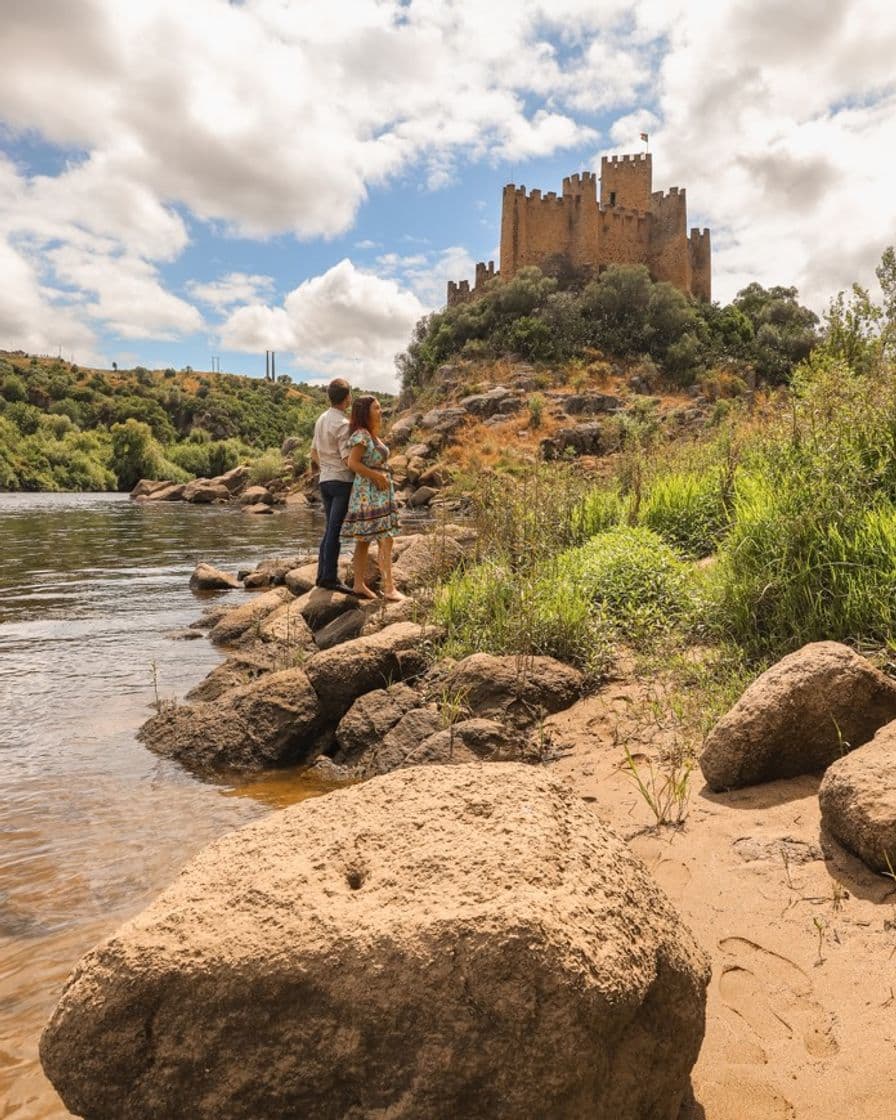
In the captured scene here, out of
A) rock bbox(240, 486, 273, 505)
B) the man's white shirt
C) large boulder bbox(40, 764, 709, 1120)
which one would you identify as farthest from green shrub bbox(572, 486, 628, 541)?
rock bbox(240, 486, 273, 505)

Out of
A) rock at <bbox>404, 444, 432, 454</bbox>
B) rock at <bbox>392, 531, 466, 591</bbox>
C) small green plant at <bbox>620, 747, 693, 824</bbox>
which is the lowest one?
small green plant at <bbox>620, 747, 693, 824</bbox>

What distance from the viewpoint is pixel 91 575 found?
13.7 meters

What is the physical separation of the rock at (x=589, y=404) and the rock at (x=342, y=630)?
110 ft

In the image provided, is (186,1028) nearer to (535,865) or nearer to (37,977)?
(535,865)

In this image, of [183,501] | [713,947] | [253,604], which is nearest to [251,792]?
[713,947]

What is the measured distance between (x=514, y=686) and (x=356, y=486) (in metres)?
3.62

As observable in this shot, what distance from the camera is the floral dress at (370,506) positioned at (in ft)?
25.8

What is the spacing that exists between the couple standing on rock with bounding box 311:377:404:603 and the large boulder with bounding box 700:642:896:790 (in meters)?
4.30

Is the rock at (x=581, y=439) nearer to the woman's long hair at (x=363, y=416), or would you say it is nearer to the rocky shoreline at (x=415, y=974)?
the woman's long hair at (x=363, y=416)

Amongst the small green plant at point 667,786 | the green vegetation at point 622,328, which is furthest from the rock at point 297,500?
the small green plant at point 667,786

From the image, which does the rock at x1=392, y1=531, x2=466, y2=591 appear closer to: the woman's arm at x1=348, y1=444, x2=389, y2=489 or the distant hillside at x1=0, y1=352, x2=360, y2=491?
the woman's arm at x1=348, y1=444, x2=389, y2=489

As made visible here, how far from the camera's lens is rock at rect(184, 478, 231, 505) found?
41312 mm

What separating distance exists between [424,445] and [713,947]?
35765 millimetres

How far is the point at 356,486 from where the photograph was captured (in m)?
7.97
